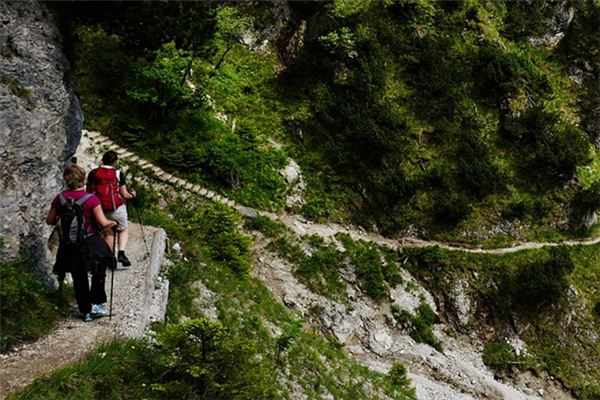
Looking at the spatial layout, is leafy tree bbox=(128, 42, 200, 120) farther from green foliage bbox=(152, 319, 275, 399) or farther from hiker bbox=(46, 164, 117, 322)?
green foliage bbox=(152, 319, 275, 399)

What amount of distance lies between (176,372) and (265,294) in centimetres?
1090

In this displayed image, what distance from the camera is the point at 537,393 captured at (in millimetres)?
23719

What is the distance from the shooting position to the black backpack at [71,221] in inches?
320

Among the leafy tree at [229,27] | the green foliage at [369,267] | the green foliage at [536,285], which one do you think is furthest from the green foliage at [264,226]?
the green foliage at [536,285]

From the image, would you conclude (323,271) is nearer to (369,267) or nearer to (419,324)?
(369,267)

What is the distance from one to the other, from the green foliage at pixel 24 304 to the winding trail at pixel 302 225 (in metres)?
13.3

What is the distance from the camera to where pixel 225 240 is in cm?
1797

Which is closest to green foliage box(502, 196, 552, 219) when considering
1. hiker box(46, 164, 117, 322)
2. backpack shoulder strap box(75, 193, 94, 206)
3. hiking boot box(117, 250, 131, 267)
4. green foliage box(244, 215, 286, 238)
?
green foliage box(244, 215, 286, 238)

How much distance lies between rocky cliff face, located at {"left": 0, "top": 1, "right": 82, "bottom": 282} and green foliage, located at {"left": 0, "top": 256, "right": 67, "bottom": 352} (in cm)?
30

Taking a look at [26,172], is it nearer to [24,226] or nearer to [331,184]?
[24,226]

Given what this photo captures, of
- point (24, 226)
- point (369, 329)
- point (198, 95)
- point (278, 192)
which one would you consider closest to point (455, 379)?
point (369, 329)

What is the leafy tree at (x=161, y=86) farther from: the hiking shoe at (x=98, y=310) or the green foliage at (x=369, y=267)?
the hiking shoe at (x=98, y=310)

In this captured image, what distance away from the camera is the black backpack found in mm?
8117

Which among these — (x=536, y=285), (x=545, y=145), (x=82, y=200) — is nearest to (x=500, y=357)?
(x=536, y=285)
